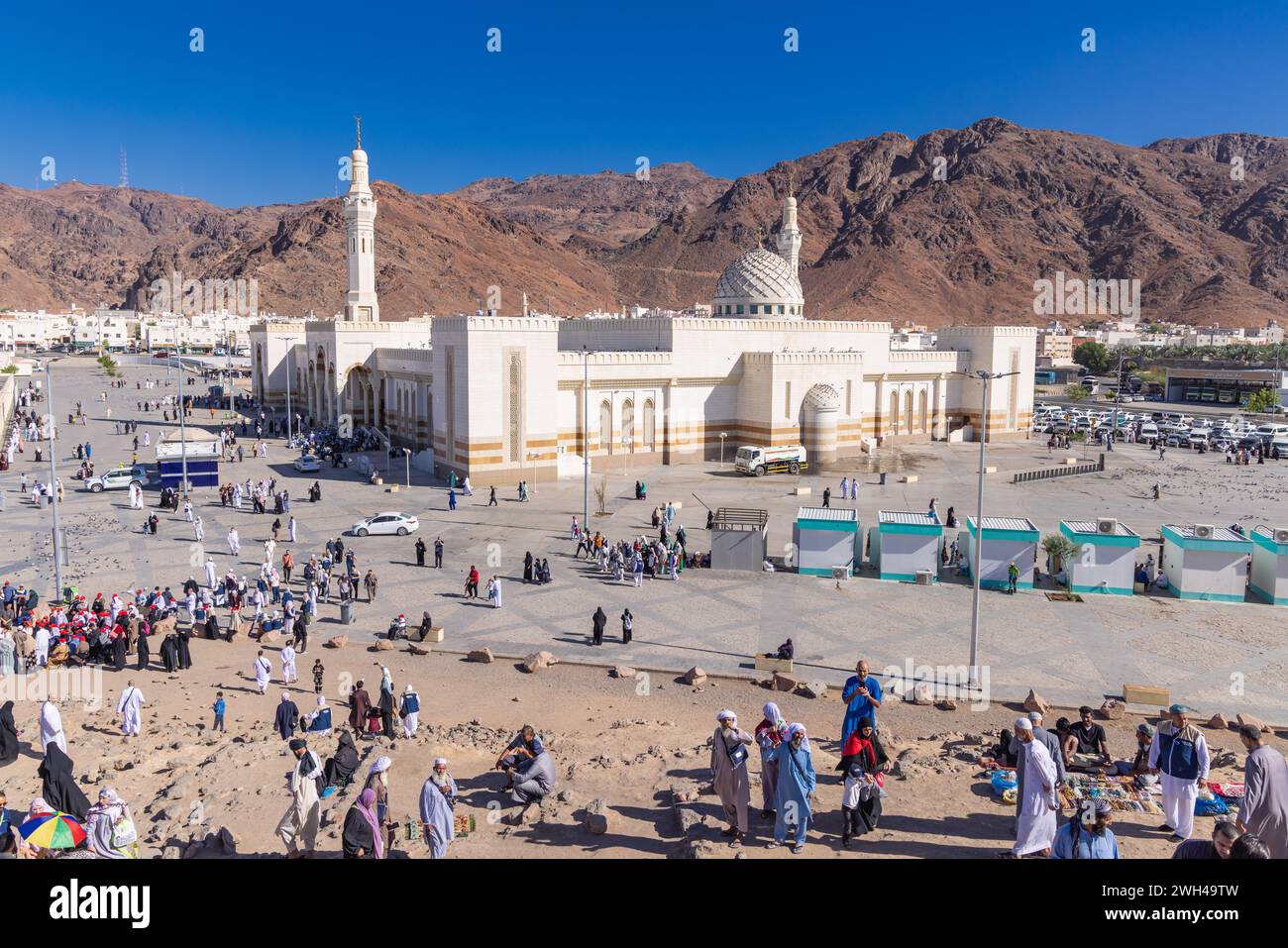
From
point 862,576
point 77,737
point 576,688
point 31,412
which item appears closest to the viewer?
point 77,737

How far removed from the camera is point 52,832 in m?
10.2

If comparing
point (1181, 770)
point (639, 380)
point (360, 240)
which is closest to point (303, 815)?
point (1181, 770)

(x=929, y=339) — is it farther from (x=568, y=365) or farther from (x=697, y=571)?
(x=697, y=571)

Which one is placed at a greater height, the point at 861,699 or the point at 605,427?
the point at 605,427

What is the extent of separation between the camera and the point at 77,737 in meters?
15.5

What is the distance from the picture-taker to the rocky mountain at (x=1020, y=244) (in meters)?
158

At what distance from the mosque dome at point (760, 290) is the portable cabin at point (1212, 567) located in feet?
102

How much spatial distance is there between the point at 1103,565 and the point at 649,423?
24.6m

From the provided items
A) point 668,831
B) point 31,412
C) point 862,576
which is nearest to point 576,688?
point 668,831

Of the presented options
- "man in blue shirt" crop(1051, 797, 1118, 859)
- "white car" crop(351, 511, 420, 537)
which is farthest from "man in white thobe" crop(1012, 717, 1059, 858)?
"white car" crop(351, 511, 420, 537)

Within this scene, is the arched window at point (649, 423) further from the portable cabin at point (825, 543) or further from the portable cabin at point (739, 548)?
the portable cabin at point (825, 543)

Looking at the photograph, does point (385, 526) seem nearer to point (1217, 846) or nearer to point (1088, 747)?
point (1088, 747)
